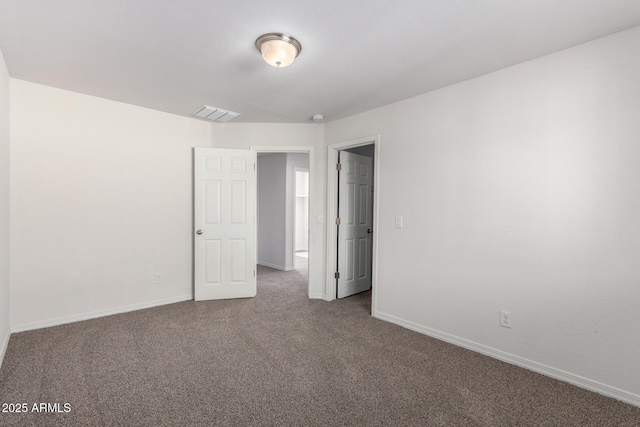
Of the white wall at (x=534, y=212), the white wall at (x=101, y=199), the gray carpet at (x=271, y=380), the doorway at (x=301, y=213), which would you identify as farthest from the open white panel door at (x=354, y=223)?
the doorway at (x=301, y=213)

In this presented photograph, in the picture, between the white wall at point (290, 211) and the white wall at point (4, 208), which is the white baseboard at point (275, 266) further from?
the white wall at point (4, 208)

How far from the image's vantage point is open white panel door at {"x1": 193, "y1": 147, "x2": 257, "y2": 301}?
401 cm

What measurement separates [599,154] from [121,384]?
3.55 metres

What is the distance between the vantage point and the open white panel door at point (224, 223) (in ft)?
13.1

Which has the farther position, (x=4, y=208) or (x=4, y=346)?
(x=4, y=208)

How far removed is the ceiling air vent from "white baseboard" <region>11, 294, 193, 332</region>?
2.27m

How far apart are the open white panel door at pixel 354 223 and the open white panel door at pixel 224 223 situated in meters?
1.18

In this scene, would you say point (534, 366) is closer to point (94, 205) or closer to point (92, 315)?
point (92, 315)

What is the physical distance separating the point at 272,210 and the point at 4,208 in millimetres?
4081

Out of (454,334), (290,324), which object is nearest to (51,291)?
(290,324)

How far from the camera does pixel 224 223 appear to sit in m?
4.10

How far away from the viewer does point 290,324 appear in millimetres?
3254

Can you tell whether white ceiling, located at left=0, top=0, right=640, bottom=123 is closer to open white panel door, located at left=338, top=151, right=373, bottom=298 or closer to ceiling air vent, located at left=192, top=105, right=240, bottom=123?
ceiling air vent, located at left=192, top=105, right=240, bottom=123

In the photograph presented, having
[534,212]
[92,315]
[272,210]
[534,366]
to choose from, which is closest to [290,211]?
[272,210]
